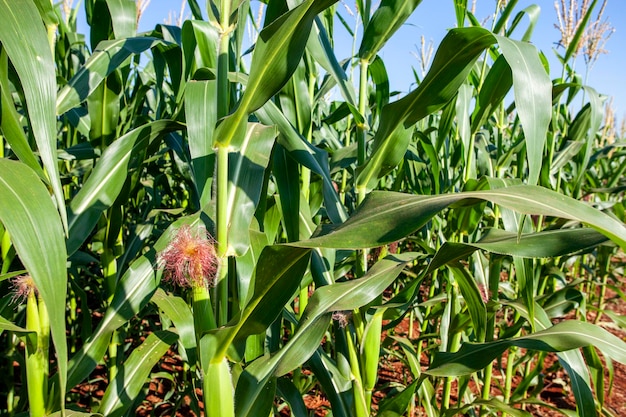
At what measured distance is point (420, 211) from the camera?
0.78 meters

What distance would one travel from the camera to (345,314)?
1.33m

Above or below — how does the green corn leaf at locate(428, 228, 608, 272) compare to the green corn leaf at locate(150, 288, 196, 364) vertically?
below

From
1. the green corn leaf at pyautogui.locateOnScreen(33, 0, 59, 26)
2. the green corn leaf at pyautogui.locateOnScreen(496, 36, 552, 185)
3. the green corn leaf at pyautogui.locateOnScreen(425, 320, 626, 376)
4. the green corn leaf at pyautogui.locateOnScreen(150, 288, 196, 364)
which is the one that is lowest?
the green corn leaf at pyautogui.locateOnScreen(425, 320, 626, 376)

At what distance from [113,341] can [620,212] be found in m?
2.65

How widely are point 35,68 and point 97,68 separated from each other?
0.61 metres

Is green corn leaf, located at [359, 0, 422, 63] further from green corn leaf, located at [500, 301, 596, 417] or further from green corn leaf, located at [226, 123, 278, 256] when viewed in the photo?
green corn leaf, located at [500, 301, 596, 417]

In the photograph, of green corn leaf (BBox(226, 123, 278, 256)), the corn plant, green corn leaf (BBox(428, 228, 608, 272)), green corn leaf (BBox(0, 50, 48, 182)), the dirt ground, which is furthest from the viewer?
the dirt ground

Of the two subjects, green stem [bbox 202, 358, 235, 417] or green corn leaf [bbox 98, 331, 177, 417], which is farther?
green corn leaf [bbox 98, 331, 177, 417]

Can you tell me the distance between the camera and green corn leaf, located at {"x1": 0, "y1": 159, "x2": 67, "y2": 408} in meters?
0.64

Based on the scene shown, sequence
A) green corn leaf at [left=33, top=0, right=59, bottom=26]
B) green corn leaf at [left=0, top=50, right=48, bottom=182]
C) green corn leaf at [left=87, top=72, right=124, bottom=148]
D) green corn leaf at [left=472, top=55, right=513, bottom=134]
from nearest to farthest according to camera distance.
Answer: green corn leaf at [left=0, top=50, right=48, bottom=182] < green corn leaf at [left=33, top=0, right=59, bottom=26] < green corn leaf at [left=472, top=55, right=513, bottom=134] < green corn leaf at [left=87, top=72, right=124, bottom=148]

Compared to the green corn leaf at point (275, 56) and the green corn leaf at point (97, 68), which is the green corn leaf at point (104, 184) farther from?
the green corn leaf at point (275, 56)

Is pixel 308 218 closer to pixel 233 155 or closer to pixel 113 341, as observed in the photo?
pixel 233 155

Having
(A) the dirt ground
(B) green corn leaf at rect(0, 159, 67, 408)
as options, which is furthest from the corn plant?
(A) the dirt ground

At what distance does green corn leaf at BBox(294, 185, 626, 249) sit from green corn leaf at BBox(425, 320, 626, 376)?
1.91 feet
